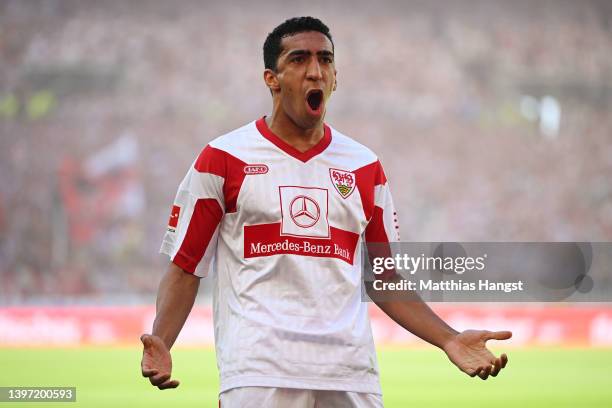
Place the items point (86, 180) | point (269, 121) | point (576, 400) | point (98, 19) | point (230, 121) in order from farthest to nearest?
point (98, 19) < point (230, 121) < point (86, 180) < point (576, 400) < point (269, 121)

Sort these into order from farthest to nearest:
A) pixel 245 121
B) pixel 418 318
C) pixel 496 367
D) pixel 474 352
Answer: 1. pixel 245 121
2. pixel 418 318
3. pixel 474 352
4. pixel 496 367

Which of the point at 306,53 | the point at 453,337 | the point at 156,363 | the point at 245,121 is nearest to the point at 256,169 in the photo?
the point at 306,53

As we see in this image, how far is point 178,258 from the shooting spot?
3.35 m

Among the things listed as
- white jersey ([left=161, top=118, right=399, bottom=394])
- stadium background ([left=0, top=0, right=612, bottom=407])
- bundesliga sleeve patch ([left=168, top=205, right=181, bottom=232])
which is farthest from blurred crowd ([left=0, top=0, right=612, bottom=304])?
white jersey ([left=161, top=118, right=399, bottom=394])

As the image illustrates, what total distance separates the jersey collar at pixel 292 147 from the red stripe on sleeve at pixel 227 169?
163 mm

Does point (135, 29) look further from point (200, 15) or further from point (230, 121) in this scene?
point (230, 121)

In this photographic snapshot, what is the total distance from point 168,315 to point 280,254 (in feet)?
1.42

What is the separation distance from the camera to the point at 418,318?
3490 millimetres

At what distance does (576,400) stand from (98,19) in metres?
19.9

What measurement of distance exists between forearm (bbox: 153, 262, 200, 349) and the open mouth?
71 cm

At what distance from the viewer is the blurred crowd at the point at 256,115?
74.3 ft

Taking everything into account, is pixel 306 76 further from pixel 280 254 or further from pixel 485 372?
pixel 485 372

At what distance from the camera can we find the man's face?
339 centimetres


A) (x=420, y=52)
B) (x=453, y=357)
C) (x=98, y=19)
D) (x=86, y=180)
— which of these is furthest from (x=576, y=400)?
(x=98, y=19)
